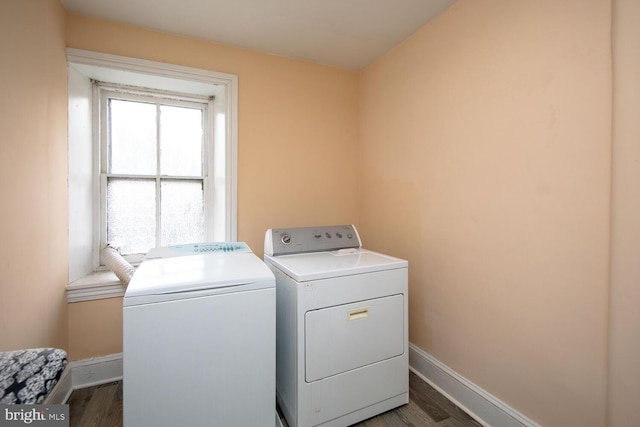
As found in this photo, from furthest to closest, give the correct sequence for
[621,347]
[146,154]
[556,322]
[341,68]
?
[341,68] < [146,154] < [556,322] < [621,347]

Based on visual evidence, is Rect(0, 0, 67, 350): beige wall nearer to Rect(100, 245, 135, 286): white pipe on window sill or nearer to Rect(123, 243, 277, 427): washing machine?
Rect(100, 245, 135, 286): white pipe on window sill

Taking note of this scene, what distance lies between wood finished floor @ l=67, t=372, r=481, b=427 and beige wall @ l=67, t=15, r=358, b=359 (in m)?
0.25

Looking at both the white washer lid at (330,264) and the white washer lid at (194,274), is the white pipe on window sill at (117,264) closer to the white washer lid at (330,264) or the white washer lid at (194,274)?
the white washer lid at (194,274)

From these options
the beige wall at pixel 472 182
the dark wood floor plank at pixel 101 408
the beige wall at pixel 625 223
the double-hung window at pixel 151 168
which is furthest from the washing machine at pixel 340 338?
the double-hung window at pixel 151 168

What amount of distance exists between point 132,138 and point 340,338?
6.77 feet

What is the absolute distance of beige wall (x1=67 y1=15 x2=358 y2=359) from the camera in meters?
1.75

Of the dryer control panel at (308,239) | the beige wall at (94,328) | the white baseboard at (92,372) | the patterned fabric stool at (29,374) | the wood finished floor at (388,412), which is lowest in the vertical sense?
the wood finished floor at (388,412)

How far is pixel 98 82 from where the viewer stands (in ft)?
6.40

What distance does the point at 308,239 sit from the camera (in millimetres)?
1796

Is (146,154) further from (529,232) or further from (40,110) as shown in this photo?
(529,232)

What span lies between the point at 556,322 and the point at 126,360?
1712 mm

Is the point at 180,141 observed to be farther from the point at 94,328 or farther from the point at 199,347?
the point at 199,347

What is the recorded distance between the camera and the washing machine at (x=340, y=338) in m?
1.31

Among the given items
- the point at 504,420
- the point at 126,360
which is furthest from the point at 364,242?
the point at 126,360
